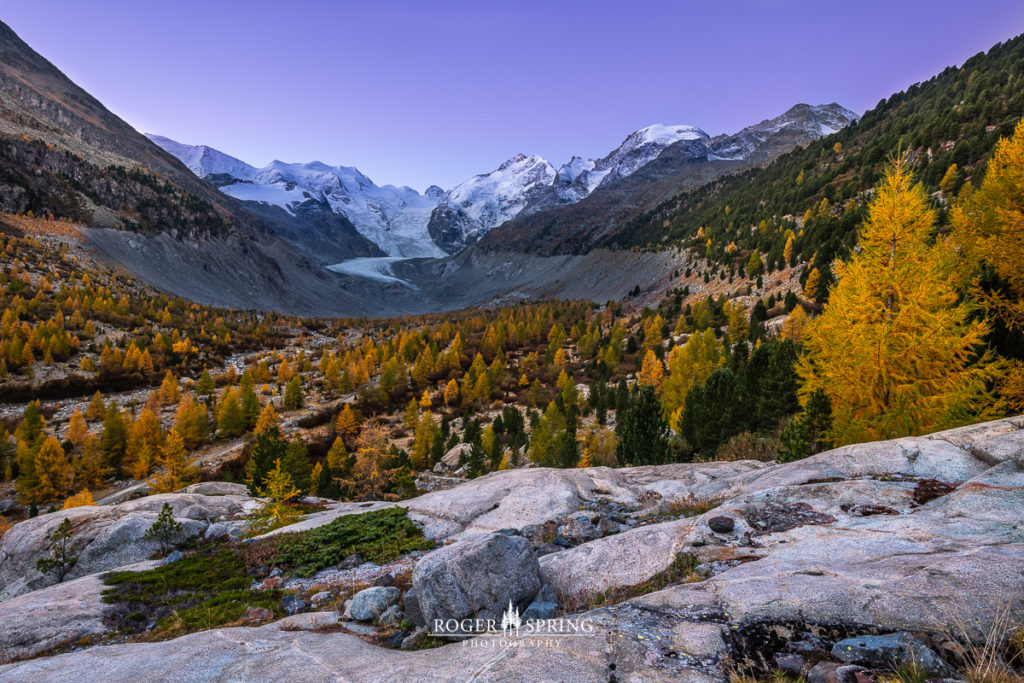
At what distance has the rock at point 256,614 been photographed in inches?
384

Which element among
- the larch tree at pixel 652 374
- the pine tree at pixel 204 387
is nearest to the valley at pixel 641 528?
the larch tree at pixel 652 374

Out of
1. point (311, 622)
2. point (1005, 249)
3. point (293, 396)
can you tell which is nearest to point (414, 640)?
point (311, 622)

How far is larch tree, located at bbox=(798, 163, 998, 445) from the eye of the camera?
14469 millimetres

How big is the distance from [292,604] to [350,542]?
11.7 feet

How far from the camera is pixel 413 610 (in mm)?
8281

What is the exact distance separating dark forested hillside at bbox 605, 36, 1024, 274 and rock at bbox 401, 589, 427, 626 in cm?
4663

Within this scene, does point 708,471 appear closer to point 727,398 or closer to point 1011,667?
point 1011,667

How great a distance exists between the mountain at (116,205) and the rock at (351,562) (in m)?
149

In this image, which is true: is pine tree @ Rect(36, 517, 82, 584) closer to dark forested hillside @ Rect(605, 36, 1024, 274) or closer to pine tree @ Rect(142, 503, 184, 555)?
pine tree @ Rect(142, 503, 184, 555)

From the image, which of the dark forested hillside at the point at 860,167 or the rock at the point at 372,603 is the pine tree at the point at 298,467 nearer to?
the rock at the point at 372,603

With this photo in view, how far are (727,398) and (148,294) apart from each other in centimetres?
13788

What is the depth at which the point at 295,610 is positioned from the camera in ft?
33.4

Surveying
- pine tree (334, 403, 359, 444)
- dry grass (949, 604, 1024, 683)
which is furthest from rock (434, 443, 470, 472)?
dry grass (949, 604, 1024, 683)

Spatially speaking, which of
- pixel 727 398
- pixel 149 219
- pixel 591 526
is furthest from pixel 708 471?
pixel 149 219
